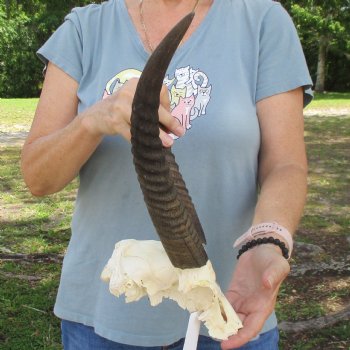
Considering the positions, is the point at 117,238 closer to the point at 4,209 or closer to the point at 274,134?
the point at 274,134

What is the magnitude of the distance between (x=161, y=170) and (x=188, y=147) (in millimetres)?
659

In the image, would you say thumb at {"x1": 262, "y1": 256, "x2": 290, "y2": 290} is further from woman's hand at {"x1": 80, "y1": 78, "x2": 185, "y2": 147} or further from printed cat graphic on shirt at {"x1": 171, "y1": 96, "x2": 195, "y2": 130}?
printed cat graphic on shirt at {"x1": 171, "y1": 96, "x2": 195, "y2": 130}

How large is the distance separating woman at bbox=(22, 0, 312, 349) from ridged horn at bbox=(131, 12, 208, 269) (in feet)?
1.58

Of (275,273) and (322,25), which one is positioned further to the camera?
(322,25)

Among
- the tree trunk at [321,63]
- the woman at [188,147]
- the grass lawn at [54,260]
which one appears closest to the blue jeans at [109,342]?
the woman at [188,147]

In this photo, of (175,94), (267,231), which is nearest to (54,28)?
(175,94)

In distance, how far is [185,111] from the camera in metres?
1.67

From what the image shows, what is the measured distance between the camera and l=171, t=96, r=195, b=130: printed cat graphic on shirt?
166 centimetres

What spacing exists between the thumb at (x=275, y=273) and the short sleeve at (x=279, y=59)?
0.49 m

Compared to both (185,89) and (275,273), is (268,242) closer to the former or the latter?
(275,273)

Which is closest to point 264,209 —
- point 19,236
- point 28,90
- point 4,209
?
point 19,236

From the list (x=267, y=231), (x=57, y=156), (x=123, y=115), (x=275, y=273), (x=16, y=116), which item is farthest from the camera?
(x=16, y=116)

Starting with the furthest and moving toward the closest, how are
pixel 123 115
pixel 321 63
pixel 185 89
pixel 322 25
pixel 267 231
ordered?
pixel 321 63 → pixel 322 25 → pixel 185 89 → pixel 267 231 → pixel 123 115

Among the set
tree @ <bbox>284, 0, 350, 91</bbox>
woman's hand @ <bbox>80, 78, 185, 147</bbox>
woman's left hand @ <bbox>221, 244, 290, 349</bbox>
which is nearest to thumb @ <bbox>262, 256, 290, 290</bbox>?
woman's left hand @ <bbox>221, 244, 290, 349</bbox>
